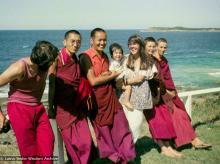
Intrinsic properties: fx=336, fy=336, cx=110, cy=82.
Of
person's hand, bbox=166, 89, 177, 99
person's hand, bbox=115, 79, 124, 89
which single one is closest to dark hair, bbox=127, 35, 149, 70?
person's hand, bbox=115, 79, 124, 89

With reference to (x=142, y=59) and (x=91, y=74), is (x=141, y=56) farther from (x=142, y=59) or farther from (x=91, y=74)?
(x=91, y=74)

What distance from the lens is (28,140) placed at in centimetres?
366

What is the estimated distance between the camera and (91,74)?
436 cm

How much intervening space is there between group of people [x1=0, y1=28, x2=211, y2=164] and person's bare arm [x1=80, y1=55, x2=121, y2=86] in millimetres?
13

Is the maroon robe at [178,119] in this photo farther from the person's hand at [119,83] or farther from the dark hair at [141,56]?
the person's hand at [119,83]

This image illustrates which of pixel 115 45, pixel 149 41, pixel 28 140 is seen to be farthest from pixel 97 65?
pixel 28 140

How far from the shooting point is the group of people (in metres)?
3.63

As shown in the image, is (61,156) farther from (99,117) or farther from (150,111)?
(150,111)

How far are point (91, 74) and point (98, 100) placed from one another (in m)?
0.37

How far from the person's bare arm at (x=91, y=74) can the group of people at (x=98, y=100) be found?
0.01 m

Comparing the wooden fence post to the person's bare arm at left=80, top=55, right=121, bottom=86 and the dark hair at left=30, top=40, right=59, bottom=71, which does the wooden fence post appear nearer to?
the person's bare arm at left=80, top=55, right=121, bottom=86

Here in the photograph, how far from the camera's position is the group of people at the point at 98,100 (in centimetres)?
363

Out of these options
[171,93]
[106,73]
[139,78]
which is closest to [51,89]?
[106,73]

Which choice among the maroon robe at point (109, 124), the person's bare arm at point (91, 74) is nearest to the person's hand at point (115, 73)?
the person's bare arm at point (91, 74)
